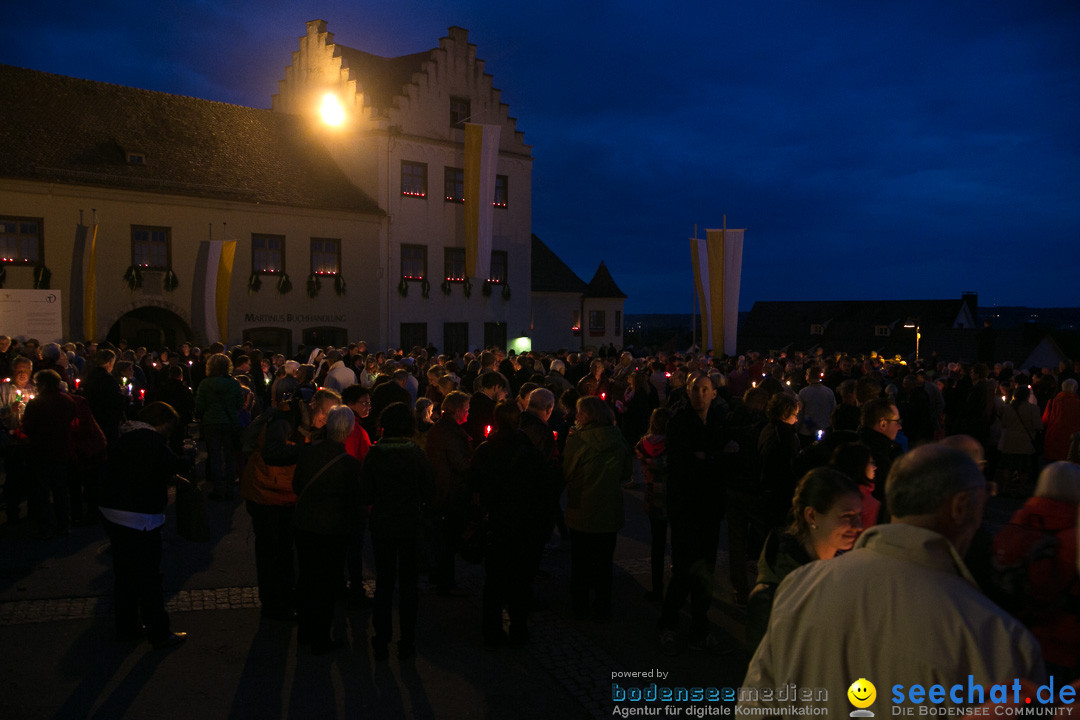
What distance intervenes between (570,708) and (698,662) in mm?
1134

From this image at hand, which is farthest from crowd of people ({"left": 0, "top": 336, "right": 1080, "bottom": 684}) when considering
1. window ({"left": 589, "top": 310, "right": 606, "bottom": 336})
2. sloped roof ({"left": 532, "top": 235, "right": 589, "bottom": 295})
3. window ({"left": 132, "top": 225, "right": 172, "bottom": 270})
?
window ({"left": 589, "top": 310, "right": 606, "bottom": 336})

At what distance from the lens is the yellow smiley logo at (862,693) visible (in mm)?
2047

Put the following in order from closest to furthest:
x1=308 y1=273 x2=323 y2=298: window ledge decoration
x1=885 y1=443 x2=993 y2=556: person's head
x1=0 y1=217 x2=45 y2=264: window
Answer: x1=885 y1=443 x2=993 y2=556: person's head → x1=0 y1=217 x2=45 y2=264: window → x1=308 y1=273 x2=323 y2=298: window ledge decoration

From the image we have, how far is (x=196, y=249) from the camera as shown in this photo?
24234 mm

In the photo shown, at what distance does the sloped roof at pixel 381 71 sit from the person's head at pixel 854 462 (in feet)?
90.3

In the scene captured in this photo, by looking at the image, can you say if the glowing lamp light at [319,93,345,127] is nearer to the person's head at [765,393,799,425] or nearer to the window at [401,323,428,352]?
the window at [401,323,428,352]

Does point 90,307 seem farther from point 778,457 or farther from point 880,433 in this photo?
point 880,433

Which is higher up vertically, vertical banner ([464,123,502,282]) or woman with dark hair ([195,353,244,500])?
vertical banner ([464,123,502,282])

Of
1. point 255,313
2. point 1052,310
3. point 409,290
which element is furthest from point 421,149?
point 1052,310

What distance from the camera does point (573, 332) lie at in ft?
125

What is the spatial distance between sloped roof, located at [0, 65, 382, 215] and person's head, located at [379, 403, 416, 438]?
71.0 feet

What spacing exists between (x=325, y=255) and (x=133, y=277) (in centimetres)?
647

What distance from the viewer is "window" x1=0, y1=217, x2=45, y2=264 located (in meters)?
21.0

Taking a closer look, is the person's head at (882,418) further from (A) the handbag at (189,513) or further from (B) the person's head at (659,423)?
(A) the handbag at (189,513)
